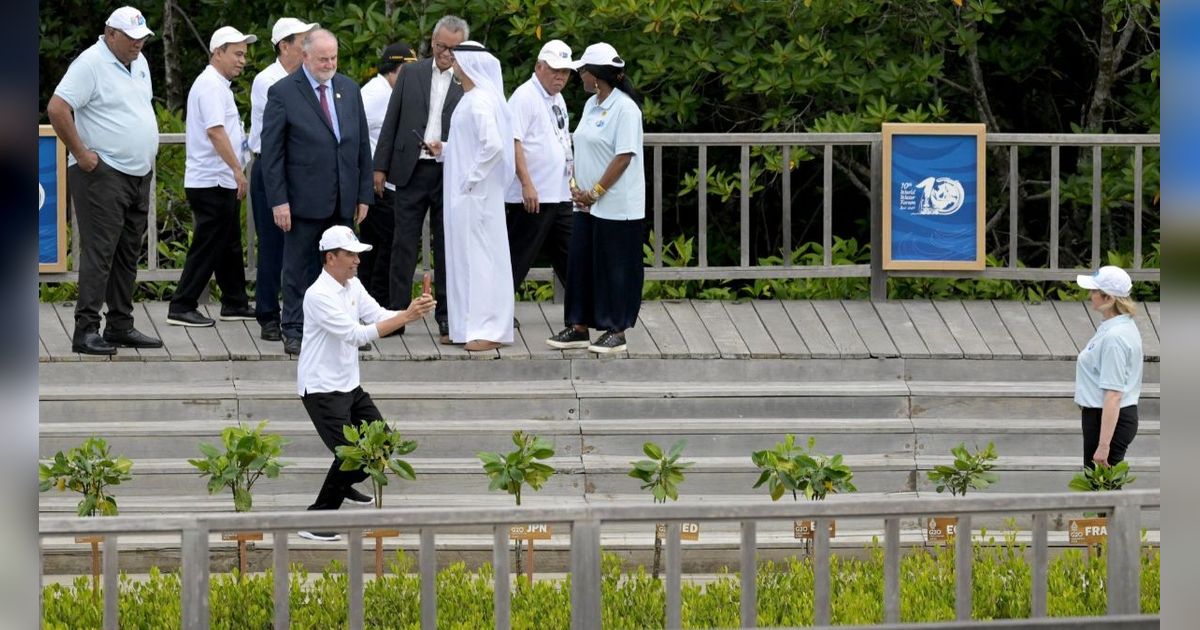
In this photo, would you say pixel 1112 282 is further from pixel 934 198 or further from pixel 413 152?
pixel 413 152

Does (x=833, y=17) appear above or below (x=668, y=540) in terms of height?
above

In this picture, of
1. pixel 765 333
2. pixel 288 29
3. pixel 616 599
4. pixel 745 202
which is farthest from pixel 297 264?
pixel 616 599

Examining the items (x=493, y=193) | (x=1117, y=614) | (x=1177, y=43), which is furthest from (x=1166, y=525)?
(x=493, y=193)

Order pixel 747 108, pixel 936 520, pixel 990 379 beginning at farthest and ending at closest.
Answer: pixel 747 108 < pixel 990 379 < pixel 936 520

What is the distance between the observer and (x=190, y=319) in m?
9.59

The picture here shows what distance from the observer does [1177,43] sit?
1182 mm

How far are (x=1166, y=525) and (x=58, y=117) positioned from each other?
8035 millimetres

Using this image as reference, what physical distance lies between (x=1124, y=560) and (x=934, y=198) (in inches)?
197

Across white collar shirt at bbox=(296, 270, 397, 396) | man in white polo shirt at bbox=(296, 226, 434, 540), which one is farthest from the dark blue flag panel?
white collar shirt at bbox=(296, 270, 397, 396)

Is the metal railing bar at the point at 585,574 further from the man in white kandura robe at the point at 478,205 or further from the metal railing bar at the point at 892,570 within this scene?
the man in white kandura robe at the point at 478,205

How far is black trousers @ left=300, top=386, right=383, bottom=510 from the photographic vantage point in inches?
299

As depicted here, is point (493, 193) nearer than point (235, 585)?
No

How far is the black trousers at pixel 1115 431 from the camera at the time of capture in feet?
25.9

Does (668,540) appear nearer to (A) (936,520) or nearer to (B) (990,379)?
(A) (936,520)
